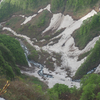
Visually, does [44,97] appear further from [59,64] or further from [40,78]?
[59,64]

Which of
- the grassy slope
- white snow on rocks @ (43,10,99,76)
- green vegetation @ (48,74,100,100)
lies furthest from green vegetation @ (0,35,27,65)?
green vegetation @ (48,74,100,100)

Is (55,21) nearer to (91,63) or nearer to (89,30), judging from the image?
(89,30)

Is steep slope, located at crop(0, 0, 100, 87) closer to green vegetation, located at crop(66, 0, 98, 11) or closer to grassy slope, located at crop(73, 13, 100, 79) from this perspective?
green vegetation, located at crop(66, 0, 98, 11)

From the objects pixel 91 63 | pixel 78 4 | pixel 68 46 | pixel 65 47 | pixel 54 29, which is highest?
pixel 78 4

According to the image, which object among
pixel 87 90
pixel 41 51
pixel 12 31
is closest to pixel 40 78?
pixel 41 51

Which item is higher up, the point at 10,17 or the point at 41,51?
the point at 10,17

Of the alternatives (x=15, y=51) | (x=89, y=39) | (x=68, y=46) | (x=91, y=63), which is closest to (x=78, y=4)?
(x=89, y=39)

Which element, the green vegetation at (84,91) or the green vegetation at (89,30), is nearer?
the green vegetation at (84,91)

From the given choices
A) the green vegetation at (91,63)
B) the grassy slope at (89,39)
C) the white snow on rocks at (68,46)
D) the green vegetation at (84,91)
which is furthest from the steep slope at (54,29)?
the green vegetation at (84,91)

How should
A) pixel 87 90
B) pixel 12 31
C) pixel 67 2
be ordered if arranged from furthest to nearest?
pixel 12 31
pixel 67 2
pixel 87 90

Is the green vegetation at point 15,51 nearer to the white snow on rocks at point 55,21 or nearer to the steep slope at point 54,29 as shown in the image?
the steep slope at point 54,29

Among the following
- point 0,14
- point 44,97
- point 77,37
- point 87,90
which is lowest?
point 44,97
